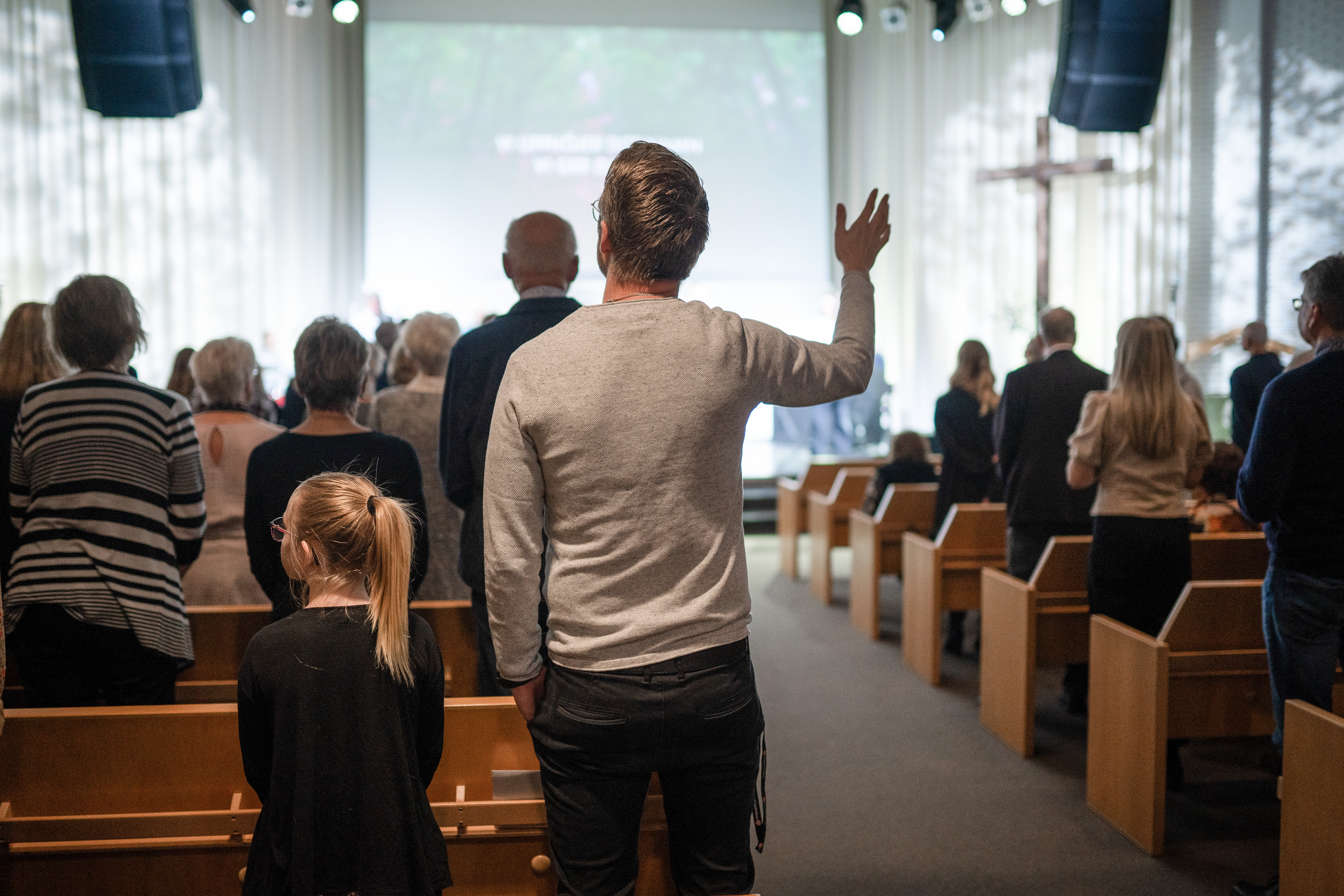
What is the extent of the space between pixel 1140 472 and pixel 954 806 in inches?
46.7

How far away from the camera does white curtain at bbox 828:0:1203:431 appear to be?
1037 cm

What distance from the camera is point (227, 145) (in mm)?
11453

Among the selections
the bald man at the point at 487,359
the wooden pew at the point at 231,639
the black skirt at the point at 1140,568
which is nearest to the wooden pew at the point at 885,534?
the black skirt at the point at 1140,568

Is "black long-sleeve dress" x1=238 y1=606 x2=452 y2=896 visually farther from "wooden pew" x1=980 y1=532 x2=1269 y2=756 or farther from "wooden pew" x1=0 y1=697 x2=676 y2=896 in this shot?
"wooden pew" x1=980 y1=532 x2=1269 y2=756

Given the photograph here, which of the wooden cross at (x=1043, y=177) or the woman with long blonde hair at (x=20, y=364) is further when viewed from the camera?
the wooden cross at (x=1043, y=177)

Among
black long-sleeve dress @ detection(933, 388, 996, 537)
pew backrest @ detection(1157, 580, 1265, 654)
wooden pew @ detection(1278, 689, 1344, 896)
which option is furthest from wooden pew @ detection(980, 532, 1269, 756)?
wooden pew @ detection(1278, 689, 1344, 896)

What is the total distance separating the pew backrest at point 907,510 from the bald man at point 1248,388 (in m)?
1.59

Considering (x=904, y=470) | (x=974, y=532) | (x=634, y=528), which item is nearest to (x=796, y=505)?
(x=904, y=470)

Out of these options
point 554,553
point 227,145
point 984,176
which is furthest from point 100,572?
point 227,145

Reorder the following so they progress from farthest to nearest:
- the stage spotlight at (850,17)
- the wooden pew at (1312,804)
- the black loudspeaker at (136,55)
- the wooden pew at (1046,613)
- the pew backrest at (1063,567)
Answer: the stage spotlight at (850,17) < the black loudspeaker at (136,55) < the pew backrest at (1063,567) < the wooden pew at (1046,613) < the wooden pew at (1312,804)

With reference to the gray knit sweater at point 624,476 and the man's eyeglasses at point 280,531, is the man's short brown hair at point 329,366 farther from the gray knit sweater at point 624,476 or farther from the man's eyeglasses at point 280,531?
the gray knit sweater at point 624,476

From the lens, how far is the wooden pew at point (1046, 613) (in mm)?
3738

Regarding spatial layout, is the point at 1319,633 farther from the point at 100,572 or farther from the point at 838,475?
the point at 838,475

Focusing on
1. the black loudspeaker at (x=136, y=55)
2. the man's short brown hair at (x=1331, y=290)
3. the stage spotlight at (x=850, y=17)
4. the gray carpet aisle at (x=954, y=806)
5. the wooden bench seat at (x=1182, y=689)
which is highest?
the stage spotlight at (x=850, y=17)
